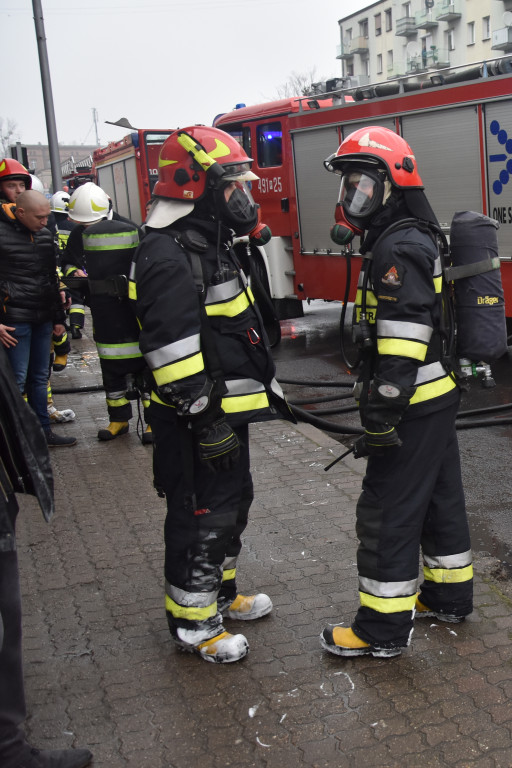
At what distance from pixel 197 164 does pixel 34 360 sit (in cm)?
338

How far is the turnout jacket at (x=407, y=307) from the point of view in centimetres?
296

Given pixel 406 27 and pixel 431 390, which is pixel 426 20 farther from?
pixel 431 390

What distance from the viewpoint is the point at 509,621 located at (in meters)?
3.39

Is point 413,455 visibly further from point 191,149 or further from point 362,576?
point 191,149

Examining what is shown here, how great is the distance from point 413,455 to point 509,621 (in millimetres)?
879

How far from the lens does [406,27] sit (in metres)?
69.3

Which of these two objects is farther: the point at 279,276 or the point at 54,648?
the point at 279,276

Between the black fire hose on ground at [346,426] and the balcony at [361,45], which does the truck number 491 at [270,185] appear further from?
the balcony at [361,45]

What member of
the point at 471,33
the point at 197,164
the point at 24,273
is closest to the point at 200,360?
the point at 197,164

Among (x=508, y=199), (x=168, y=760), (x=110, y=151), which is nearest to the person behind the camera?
(x=168, y=760)

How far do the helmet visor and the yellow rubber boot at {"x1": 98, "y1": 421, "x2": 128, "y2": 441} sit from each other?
3784mm

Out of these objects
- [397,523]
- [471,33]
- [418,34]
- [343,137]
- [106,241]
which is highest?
[418,34]

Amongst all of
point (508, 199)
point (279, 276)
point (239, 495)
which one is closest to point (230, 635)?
point (239, 495)

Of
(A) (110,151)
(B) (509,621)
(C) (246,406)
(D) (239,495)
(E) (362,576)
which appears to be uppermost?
(A) (110,151)
